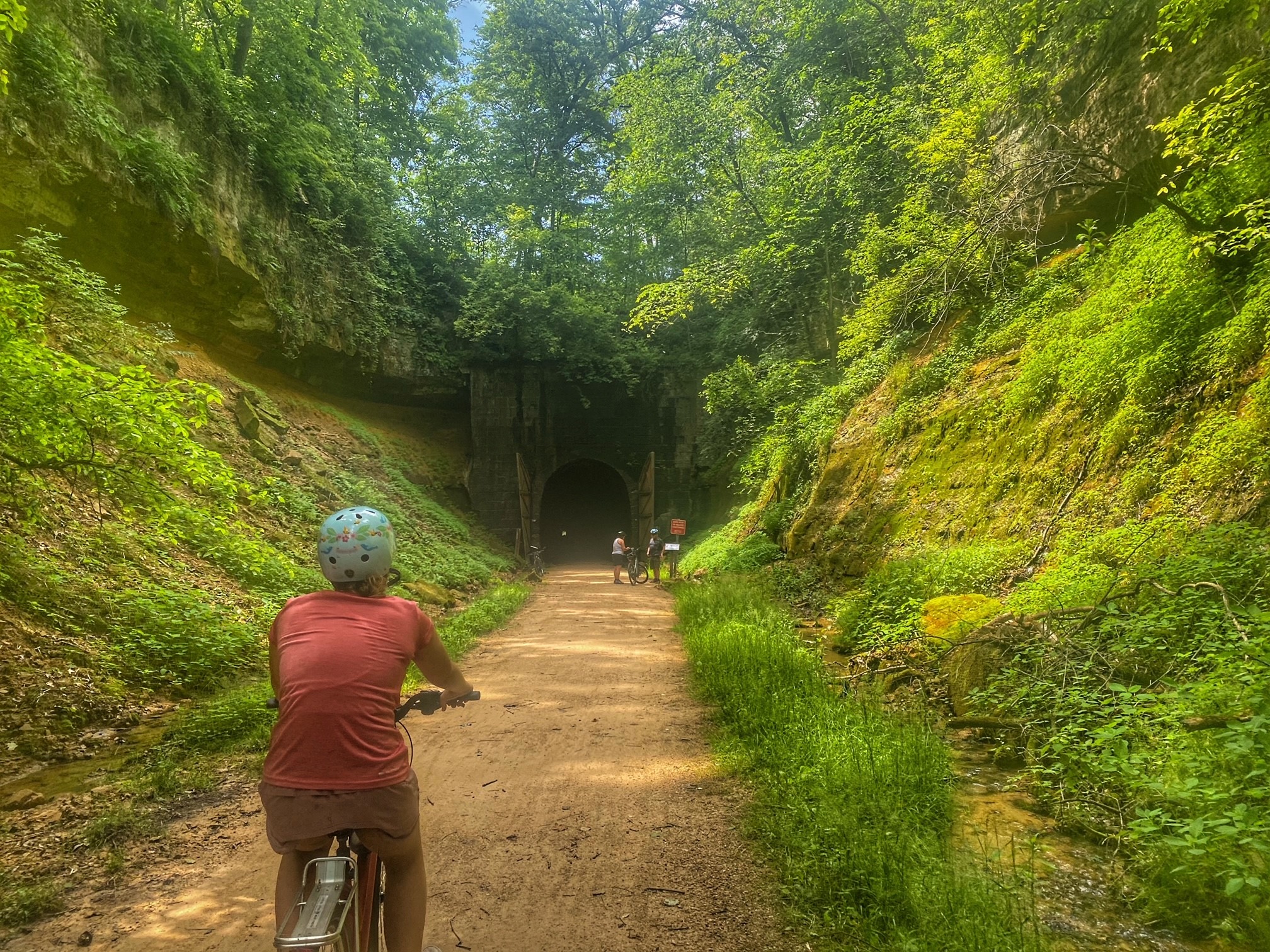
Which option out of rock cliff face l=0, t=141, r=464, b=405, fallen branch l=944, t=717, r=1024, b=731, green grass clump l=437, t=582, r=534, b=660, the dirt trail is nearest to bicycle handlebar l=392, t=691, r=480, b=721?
the dirt trail

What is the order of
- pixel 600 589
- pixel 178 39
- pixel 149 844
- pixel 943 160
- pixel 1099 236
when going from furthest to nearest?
pixel 600 589 → pixel 178 39 → pixel 943 160 → pixel 1099 236 → pixel 149 844

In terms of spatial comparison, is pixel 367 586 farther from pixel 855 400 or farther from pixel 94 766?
pixel 855 400

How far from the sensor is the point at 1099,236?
7.47m

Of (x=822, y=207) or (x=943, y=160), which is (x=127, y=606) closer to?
(x=943, y=160)

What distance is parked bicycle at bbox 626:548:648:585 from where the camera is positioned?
51.1 ft

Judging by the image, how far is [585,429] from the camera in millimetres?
20641

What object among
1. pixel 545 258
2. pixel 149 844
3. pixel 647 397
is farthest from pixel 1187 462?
pixel 545 258

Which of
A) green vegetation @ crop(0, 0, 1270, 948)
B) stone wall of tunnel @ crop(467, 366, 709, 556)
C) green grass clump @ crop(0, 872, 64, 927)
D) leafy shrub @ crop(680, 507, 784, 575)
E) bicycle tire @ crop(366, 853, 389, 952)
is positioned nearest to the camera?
bicycle tire @ crop(366, 853, 389, 952)

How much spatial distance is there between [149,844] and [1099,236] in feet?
32.1

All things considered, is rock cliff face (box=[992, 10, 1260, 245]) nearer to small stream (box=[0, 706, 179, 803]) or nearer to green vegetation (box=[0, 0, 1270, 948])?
green vegetation (box=[0, 0, 1270, 948])

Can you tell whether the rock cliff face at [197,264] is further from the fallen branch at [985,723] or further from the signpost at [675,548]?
the fallen branch at [985,723]

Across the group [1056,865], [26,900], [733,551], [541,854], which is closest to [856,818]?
[1056,865]

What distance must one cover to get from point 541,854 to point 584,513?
24096mm

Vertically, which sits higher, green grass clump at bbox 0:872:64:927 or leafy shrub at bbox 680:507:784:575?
leafy shrub at bbox 680:507:784:575
